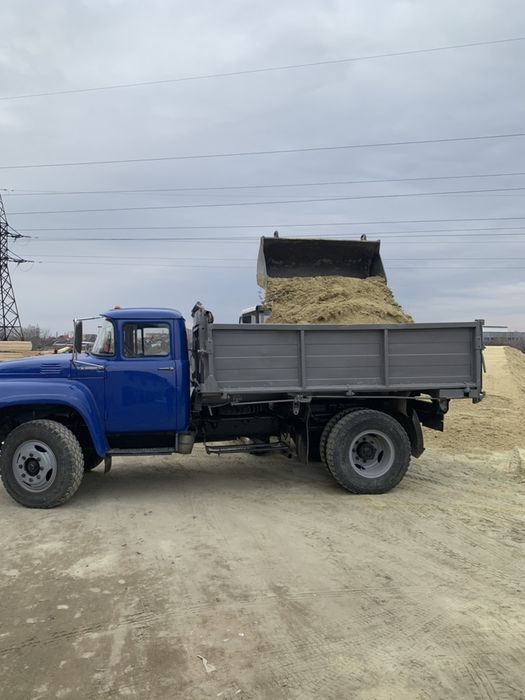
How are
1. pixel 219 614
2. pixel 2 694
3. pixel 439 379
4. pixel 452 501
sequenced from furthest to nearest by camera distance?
pixel 439 379, pixel 452 501, pixel 219 614, pixel 2 694

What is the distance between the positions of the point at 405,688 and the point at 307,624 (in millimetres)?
795

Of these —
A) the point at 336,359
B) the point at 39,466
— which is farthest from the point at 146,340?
the point at 336,359

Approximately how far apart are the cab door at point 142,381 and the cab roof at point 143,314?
67 mm

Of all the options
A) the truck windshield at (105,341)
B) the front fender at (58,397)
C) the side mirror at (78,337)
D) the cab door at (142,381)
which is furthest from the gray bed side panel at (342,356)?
the side mirror at (78,337)

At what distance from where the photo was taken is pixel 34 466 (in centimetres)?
600

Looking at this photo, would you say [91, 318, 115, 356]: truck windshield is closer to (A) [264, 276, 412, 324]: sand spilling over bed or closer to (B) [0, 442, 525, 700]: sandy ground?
(B) [0, 442, 525, 700]: sandy ground

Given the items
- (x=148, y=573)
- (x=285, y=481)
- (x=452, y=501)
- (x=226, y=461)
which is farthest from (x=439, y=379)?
(x=148, y=573)

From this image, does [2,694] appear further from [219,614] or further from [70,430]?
[70,430]

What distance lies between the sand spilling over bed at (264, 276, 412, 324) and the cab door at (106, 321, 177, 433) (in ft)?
9.07

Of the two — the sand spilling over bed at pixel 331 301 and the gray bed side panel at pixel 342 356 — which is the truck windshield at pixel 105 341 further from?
the sand spilling over bed at pixel 331 301

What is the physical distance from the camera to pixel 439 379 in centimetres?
670

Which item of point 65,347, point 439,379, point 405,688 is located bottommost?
point 405,688

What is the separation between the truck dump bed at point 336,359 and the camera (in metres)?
6.28

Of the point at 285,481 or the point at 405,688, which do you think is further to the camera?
the point at 285,481
